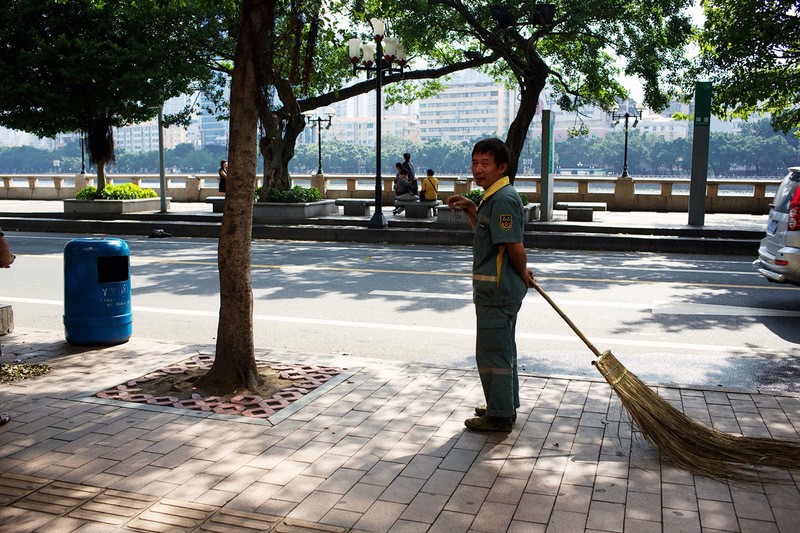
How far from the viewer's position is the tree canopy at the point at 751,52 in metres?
18.8

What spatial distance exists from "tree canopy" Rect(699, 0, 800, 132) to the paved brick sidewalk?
50.8 feet

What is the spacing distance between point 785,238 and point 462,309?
396 cm

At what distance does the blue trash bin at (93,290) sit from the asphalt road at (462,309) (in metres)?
0.94

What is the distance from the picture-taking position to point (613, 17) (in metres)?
20.7

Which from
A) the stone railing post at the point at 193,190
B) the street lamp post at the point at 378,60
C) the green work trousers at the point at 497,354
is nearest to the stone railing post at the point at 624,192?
the street lamp post at the point at 378,60

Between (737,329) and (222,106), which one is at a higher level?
(222,106)

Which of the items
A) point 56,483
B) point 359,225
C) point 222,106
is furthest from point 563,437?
point 222,106

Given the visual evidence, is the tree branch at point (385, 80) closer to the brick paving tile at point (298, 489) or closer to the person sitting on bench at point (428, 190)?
the person sitting on bench at point (428, 190)

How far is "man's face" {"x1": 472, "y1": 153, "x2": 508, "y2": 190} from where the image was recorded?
206 inches

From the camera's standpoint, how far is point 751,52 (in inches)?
776

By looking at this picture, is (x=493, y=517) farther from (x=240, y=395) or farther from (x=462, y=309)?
(x=462, y=309)

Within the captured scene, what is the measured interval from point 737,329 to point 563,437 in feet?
15.6

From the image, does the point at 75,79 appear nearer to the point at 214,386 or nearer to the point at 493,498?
the point at 214,386

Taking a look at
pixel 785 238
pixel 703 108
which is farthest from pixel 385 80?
pixel 785 238
